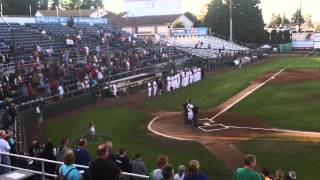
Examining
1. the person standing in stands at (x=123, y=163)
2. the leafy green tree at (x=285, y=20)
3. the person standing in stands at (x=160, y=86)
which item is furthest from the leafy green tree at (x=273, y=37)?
the person standing in stands at (x=123, y=163)

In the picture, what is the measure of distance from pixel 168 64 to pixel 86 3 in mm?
84576

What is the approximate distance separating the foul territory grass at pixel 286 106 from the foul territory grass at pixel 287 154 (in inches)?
126

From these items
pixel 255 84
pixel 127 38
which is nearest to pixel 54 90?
pixel 255 84

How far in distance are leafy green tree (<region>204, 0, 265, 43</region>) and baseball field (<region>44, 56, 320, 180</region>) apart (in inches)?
1805

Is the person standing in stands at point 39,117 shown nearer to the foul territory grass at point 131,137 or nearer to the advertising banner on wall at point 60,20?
the foul territory grass at point 131,137

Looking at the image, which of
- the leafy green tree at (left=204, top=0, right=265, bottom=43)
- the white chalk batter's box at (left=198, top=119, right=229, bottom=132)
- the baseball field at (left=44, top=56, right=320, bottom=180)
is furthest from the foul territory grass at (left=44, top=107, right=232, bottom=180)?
the leafy green tree at (left=204, top=0, right=265, bottom=43)

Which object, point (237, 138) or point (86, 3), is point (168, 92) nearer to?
point (237, 138)

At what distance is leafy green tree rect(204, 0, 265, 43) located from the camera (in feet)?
279

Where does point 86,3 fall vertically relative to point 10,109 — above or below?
above

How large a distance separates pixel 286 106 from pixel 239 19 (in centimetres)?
5866

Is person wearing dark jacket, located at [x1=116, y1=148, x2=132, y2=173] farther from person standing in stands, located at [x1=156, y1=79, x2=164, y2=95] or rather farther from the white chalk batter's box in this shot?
person standing in stands, located at [x1=156, y1=79, x2=164, y2=95]

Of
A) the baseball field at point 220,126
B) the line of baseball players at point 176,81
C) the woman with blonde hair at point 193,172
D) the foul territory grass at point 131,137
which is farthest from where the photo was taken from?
the line of baseball players at point 176,81

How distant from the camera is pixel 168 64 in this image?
48.0 metres

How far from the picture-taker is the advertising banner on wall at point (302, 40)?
80.2 m
